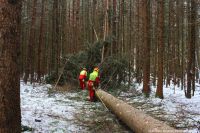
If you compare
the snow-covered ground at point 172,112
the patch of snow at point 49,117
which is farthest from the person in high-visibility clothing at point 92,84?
the snow-covered ground at point 172,112

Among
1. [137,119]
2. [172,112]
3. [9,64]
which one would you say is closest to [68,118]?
[137,119]

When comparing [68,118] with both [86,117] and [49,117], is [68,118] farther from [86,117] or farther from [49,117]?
[86,117]

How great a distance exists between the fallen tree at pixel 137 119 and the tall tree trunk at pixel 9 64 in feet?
9.51

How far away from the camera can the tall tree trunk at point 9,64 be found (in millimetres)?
5875

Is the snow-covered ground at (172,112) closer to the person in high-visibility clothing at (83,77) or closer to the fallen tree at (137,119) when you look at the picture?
the fallen tree at (137,119)

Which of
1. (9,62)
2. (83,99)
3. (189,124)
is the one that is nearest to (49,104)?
(83,99)

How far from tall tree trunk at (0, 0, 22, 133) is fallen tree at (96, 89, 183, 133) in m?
2.90

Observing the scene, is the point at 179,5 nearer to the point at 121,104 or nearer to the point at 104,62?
the point at 104,62

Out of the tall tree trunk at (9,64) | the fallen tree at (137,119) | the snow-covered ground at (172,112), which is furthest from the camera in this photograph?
the snow-covered ground at (172,112)

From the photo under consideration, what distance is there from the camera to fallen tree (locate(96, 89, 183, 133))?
6441 millimetres

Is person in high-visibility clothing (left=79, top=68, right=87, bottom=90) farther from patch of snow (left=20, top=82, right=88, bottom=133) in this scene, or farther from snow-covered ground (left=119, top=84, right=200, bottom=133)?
patch of snow (left=20, top=82, right=88, bottom=133)

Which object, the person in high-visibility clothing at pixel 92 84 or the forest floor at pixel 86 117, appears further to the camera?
the person in high-visibility clothing at pixel 92 84

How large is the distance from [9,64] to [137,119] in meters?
3.64

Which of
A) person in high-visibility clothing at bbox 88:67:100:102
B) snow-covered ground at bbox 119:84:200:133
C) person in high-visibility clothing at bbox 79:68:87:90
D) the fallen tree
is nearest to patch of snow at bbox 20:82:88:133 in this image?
the fallen tree
